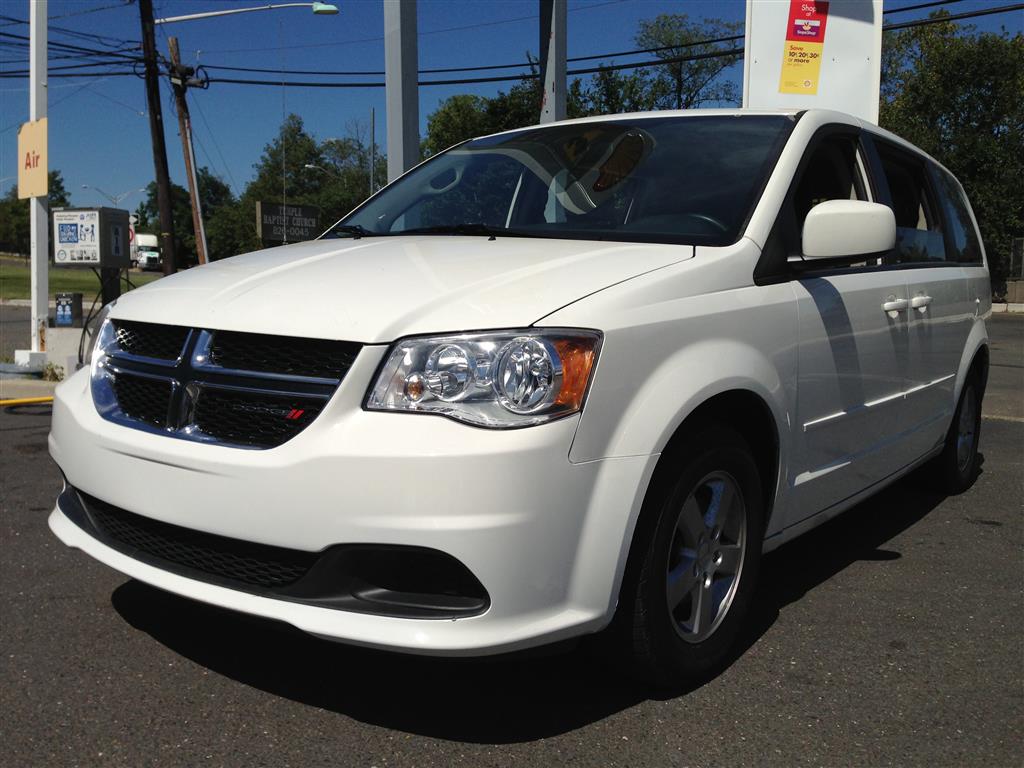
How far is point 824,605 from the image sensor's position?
3.53m

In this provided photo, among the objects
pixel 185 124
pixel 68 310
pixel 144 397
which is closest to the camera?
pixel 144 397

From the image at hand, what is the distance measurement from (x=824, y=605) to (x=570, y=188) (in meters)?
1.74

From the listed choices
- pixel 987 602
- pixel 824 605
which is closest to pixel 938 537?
pixel 987 602

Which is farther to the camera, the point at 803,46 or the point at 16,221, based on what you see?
the point at 16,221

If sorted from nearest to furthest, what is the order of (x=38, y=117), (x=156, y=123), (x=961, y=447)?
(x=961, y=447), (x=38, y=117), (x=156, y=123)

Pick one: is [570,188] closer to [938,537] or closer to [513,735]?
[513,735]

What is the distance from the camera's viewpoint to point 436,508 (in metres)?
2.18

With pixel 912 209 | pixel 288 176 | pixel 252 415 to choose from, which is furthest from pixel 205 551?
pixel 288 176

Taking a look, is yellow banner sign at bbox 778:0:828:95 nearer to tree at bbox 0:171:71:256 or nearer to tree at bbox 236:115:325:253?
tree at bbox 236:115:325:253

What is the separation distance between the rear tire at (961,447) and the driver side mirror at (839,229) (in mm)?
2159

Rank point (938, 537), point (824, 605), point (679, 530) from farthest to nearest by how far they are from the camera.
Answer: point (938, 537)
point (824, 605)
point (679, 530)

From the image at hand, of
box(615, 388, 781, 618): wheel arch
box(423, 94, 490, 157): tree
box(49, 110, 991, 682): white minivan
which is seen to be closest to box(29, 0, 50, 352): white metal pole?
box(49, 110, 991, 682): white minivan

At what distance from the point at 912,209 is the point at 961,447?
151 cm

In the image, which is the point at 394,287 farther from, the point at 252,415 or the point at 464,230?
the point at 464,230
